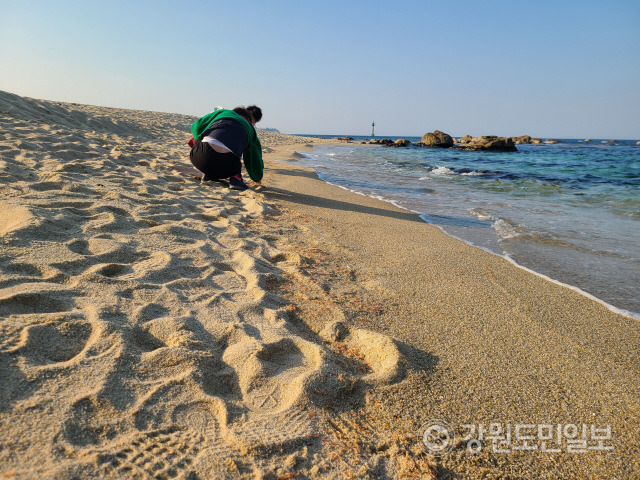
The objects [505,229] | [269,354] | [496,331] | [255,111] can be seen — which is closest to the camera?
[269,354]

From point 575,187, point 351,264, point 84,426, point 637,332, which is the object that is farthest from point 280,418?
point 575,187

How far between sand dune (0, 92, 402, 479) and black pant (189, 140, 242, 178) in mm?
1664

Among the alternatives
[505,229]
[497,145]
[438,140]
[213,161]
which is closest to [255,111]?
[213,161]

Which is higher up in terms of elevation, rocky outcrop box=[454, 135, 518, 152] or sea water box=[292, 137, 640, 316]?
rocky outcrop box=[454, 135, 518, 152]

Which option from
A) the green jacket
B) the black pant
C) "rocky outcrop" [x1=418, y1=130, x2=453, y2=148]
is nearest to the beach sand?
the black pant

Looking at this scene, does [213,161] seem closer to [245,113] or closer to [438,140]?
[245,113]

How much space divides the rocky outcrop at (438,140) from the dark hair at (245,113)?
2792cm

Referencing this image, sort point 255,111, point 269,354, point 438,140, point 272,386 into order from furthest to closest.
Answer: point 438,140 → point 255,111 → point 269,354 → point 272,386

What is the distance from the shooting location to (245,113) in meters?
4.68

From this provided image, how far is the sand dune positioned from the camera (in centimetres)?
94

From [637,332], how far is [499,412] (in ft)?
4.27

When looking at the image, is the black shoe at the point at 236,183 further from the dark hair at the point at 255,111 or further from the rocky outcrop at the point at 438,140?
the rocky outcrop at the point at 438,140

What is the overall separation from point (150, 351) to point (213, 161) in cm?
332

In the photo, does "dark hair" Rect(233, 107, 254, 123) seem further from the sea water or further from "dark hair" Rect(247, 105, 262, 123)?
the sea water
